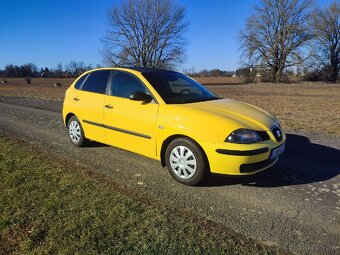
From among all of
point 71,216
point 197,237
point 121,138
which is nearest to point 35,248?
point 71,216

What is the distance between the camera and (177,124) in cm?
454

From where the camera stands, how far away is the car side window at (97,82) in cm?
591

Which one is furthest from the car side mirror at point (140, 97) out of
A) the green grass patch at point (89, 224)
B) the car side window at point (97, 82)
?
the green grass patch at point (89, 224)

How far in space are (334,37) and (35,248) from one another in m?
64.6

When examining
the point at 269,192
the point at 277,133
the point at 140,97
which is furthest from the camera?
the point at 140,97

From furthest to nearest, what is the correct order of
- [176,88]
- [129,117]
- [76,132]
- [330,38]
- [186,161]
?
[330,38] < [76,132] < [176,88] < [129,117] < [186,161]

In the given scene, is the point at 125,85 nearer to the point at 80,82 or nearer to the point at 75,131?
the point at 80,82

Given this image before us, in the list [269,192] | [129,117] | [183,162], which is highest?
[129,117]

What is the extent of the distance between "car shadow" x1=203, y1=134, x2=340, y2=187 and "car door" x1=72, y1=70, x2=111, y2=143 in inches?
89.9

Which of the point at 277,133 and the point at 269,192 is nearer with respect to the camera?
the point at 269,192

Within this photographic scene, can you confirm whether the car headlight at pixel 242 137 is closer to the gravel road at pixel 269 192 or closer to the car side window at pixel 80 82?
the gravel road at pixel 269 192

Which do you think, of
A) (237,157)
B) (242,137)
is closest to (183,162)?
(237,157)

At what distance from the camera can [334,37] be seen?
57719 millimetres

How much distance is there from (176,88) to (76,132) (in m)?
2.41
